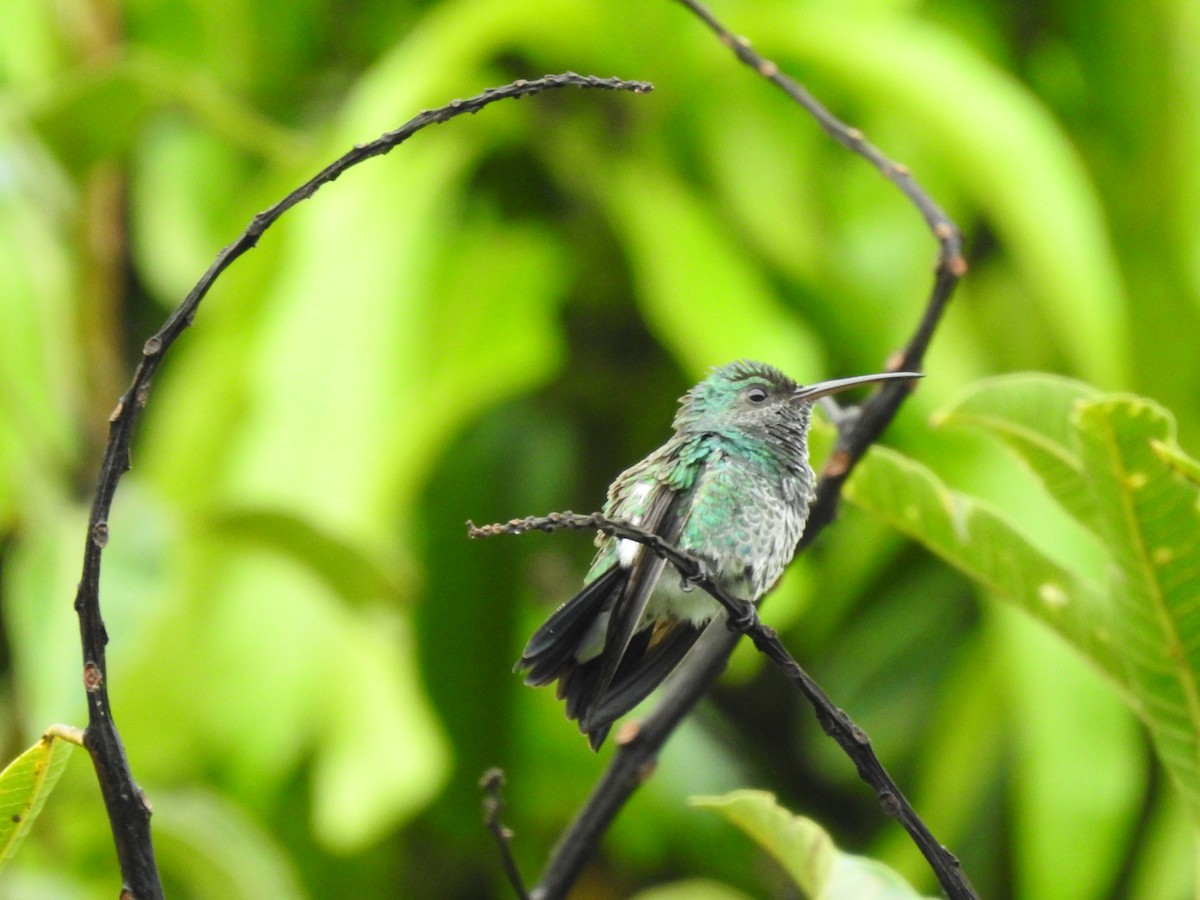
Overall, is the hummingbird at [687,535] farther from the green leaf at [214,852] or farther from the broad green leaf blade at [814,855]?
the green leaf at [214,852]

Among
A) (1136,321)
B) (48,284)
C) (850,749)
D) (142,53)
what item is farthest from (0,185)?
(1136,321)

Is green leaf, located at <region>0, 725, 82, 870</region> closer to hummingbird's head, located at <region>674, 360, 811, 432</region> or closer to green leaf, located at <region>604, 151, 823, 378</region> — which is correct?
hummingbird's head, located at <region>674, 360, 811, 432</region>

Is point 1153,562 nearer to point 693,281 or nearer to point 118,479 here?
point 118,479

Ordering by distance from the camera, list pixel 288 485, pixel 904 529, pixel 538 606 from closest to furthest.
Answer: pixel 904 529 < pixel 288 485 < pixel 538 606

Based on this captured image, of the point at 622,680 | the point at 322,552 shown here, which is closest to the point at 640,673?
the point at 622,680

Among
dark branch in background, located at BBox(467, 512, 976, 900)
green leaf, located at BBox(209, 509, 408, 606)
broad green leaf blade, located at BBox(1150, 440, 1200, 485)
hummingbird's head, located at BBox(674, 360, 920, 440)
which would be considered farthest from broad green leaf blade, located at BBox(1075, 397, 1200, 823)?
green leaf, located at BBox(209, 509, 408, 606)

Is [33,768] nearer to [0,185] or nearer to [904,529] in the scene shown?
[904,529]

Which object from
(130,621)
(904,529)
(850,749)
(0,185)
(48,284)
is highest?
(48,284)
